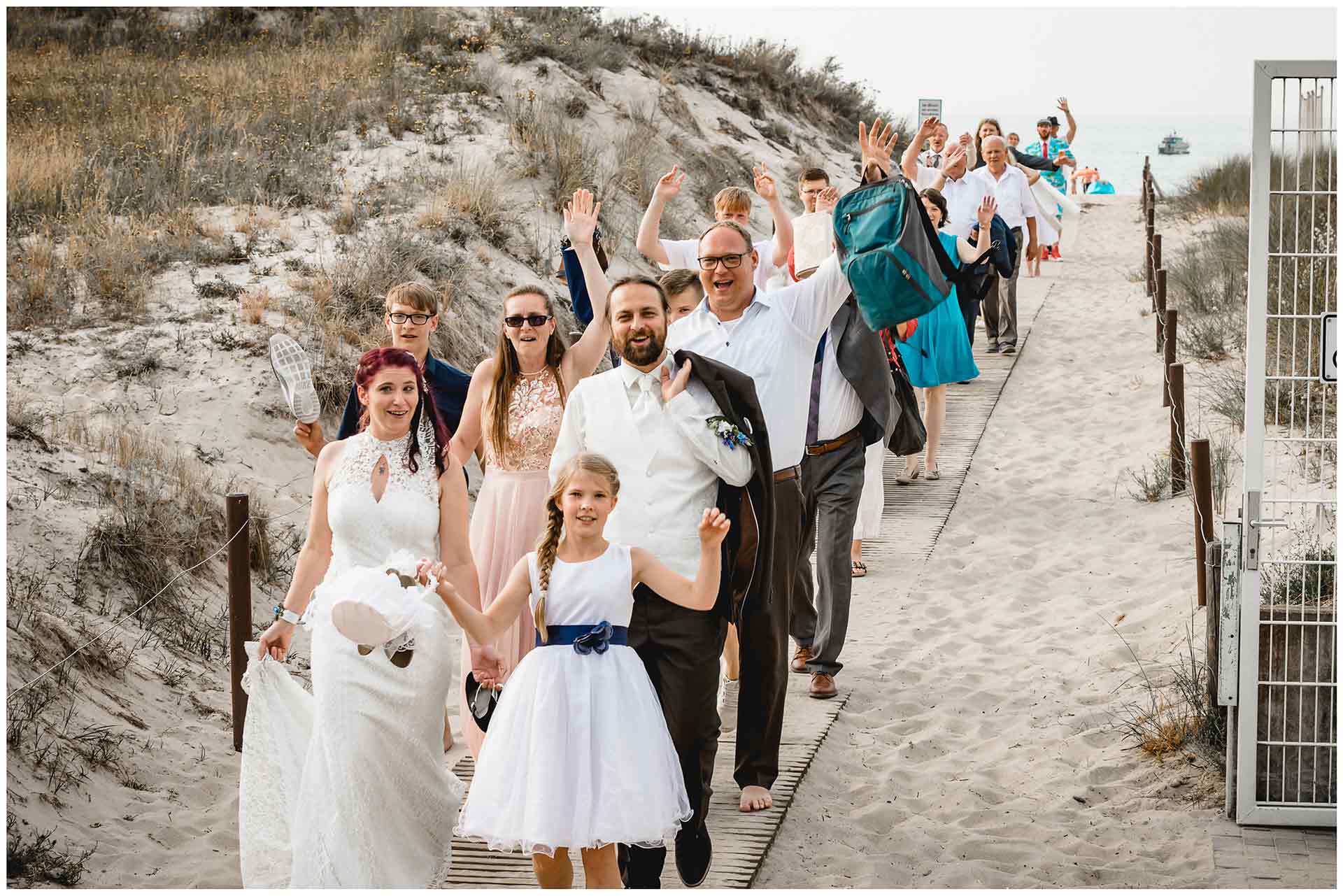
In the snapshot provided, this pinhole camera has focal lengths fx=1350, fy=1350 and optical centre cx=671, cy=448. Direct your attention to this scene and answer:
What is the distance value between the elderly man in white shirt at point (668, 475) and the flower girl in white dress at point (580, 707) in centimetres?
25

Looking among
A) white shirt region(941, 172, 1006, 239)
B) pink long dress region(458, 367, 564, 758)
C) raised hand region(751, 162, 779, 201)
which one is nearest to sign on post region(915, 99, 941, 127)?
white shirt region(941, 172, 1006, 239)

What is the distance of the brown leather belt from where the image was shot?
6.61 m

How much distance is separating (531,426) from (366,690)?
136cm

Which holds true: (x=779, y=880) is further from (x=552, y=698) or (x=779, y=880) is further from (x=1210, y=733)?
(x=1210, y=733)

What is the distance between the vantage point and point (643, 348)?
4820 millimetres

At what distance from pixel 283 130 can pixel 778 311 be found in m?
10.8

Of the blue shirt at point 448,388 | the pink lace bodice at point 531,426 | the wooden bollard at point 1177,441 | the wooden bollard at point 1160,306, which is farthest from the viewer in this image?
the wooden bollard at point 1160,306

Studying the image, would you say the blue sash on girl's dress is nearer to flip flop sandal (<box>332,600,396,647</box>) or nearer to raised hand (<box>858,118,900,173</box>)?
flip flop sandal (<box>332,600,396,647</box>)

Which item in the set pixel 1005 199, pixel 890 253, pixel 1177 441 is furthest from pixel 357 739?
pixel 1005 199

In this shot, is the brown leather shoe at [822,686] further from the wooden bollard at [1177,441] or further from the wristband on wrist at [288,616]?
the wooden bollard at [1177,441]

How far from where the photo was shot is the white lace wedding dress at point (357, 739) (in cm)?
448

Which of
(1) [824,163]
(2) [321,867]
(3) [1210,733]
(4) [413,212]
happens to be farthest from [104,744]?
(1) [824,163]

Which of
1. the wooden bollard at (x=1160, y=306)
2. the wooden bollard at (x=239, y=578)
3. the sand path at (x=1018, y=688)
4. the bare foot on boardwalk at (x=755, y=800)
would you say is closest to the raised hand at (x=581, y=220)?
the wooden bollard at (x=239, y=578)

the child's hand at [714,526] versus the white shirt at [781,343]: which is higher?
the white shirt at [781,343]
